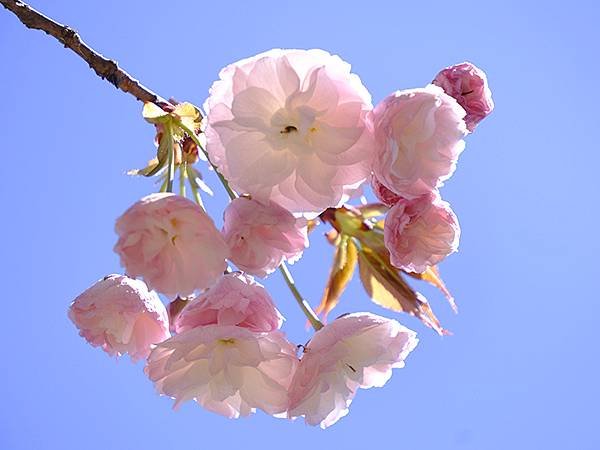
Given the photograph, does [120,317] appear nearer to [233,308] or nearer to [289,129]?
[233,308]

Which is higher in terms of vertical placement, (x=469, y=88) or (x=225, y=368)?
(x=469, y=88)

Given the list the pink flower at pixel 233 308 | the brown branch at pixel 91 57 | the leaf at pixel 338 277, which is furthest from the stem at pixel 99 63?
the leaf at pixel 338 277

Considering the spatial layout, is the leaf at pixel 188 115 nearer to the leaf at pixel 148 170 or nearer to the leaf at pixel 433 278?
the leaf at pixel 148 170

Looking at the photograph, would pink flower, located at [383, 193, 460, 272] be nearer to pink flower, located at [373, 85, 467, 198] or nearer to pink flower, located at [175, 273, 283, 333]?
pink flower, located at [373, 85, 467, 198]

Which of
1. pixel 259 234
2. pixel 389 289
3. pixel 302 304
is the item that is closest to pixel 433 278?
pixel 389 289

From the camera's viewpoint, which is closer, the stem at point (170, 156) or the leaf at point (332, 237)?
the stem at point (170, 156)

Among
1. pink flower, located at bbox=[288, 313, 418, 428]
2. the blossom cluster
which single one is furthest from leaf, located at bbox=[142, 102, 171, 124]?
pink flower, located at bbox=[288, 313, 418, 428]

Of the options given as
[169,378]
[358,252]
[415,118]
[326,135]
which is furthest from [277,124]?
[358,252]
